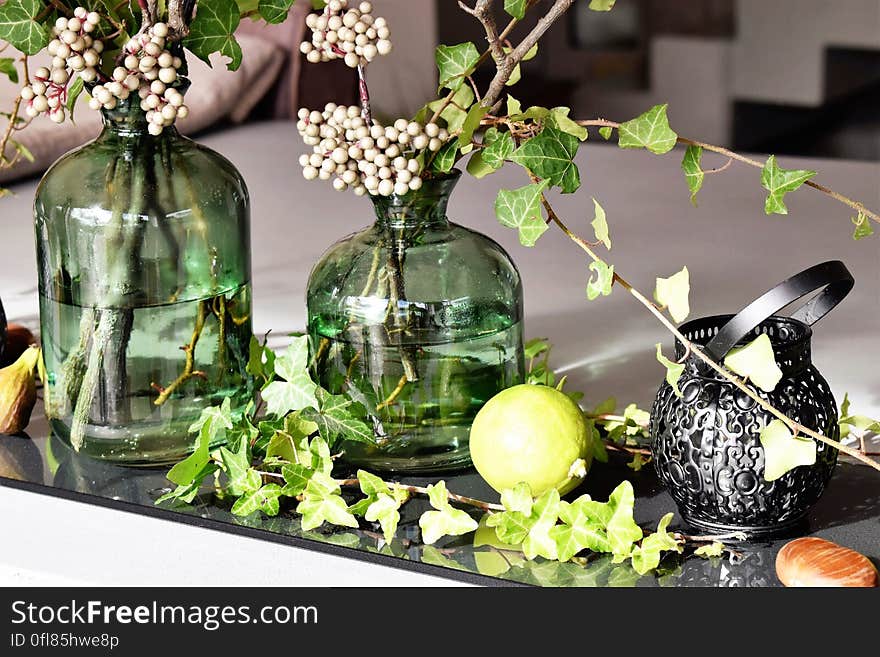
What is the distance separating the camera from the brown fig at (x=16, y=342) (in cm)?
100

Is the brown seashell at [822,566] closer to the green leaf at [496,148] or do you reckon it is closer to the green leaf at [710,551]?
the green leaf at [710,551]

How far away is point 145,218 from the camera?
770 mm

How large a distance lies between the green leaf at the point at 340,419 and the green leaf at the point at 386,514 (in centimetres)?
5

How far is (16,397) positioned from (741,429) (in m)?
0.51

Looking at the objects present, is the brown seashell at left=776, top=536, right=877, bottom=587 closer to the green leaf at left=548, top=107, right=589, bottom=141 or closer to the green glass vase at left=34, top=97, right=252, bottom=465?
the green leaf at left=548, top=107, right=589, bottom=141

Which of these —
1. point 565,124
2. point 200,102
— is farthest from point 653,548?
point 200,102

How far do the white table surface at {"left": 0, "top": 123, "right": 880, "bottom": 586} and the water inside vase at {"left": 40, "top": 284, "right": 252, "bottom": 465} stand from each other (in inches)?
2.4

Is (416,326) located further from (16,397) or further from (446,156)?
(16,397)

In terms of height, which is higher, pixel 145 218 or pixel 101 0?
pixel 101 0

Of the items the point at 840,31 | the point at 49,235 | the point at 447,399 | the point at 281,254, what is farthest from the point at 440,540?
the point at 840,31

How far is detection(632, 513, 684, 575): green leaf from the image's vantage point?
66 cm

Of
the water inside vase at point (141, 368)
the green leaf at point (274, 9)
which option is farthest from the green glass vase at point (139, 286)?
the green leaf at point (274, 9)
